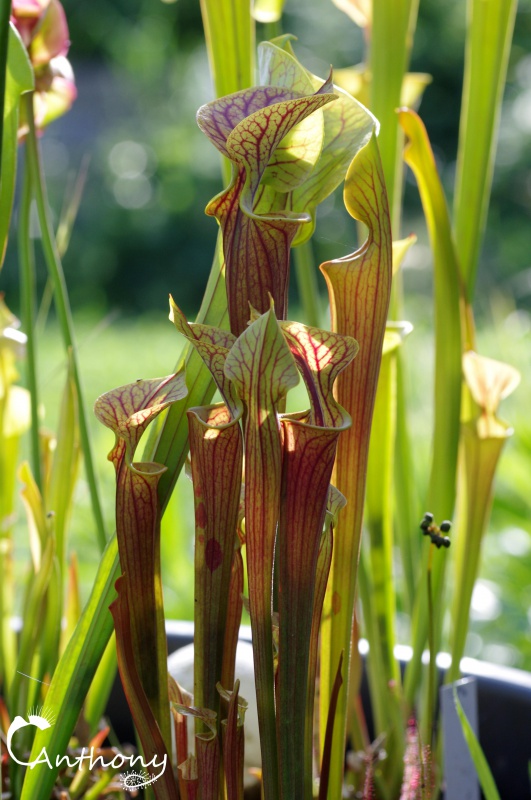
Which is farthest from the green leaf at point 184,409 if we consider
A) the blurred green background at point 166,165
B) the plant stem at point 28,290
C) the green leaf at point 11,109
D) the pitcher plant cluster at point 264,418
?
the blurred green background at point 166,165

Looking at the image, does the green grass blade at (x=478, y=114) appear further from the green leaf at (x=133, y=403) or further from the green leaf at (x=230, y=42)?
the green leaf at (x=133, y=403)

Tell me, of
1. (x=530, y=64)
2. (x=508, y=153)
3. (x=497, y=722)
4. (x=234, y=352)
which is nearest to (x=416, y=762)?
(x=497, y=722)

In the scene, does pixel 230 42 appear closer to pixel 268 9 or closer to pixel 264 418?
pixel 268 9

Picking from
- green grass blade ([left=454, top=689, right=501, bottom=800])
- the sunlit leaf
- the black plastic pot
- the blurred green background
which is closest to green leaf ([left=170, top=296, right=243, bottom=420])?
green grass blade ([left=454, top=689, right=501, bottom=800])

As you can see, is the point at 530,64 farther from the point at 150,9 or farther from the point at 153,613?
the point at 153,613

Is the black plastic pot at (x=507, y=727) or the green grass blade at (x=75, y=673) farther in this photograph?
the black plastic pot at (x=507, y=727)

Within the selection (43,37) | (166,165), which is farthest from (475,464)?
(166,165)
